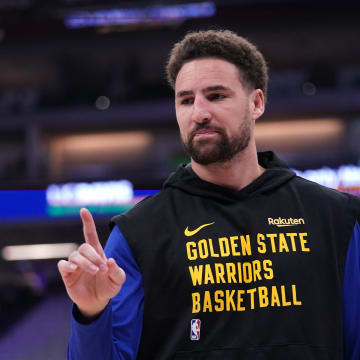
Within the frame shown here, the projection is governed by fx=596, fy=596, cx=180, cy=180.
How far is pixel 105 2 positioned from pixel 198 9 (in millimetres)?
2229

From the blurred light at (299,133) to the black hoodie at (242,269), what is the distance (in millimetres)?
14312

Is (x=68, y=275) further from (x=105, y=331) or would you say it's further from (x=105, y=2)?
(x=105, y=2)

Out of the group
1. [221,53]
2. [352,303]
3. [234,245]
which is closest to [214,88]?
[221,53]

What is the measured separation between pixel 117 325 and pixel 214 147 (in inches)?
26.3

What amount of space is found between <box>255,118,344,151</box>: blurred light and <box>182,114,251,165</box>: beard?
14.4 m

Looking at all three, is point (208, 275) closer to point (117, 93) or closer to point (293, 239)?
point (293, 239)

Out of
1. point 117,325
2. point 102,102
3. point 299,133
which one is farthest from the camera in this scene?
point 299,133

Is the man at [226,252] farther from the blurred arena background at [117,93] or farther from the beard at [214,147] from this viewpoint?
the blurred arena background at [117,93]

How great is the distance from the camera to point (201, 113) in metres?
1.99

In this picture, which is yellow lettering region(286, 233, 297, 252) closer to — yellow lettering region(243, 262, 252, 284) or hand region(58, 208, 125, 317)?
yellow lettering region(243, 262, 252, 284)

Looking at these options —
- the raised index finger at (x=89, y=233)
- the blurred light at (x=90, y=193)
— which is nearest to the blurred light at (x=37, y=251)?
the blurred light at (x=90, y=193)

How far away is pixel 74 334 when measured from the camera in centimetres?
178

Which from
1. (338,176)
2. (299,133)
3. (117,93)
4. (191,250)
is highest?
(117,93)

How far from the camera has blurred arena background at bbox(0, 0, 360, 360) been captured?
41.8 ft
